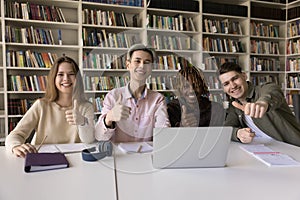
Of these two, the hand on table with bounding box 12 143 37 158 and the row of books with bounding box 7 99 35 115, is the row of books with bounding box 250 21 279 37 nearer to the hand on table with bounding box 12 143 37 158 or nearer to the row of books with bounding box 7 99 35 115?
the row of books with bounding box 7 99 35 115

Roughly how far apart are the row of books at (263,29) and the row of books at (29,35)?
2.74 meters

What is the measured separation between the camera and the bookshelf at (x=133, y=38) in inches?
110

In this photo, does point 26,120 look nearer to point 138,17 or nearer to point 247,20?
point 138,17

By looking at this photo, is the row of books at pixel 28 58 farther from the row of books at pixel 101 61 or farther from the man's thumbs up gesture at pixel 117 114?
the man's thumbs up gesture at pixel 117 114

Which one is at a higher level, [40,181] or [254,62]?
[254,62]

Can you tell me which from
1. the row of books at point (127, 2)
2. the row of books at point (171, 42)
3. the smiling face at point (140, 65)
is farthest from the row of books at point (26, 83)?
the smiling face at point (140, 65)

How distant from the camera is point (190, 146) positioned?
98 centimetres

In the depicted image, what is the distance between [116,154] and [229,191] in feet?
1.90

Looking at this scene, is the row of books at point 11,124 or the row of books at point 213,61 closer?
the row of books at point 11,124

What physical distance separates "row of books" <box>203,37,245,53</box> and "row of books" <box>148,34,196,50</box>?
0.80 feet

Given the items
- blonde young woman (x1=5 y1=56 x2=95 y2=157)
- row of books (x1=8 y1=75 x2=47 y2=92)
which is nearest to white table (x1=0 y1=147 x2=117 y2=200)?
blonde young woman (x1=5 y1=56 x2=95 y2=157)

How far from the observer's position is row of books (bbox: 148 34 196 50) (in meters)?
3.18

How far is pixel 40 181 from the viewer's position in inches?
33.9

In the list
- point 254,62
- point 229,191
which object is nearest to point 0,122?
point 229,191
